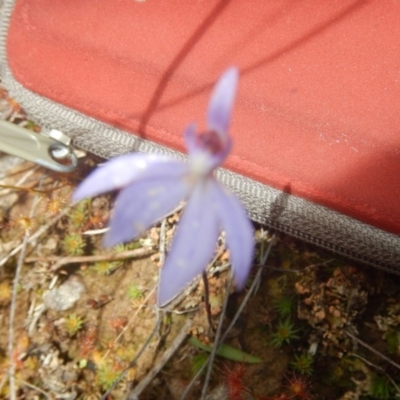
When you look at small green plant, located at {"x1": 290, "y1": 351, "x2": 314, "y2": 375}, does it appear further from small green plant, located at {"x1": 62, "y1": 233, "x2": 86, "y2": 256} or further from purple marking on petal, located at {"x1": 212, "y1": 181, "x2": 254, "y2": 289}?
purple marking on petal, located at {"x1": 212, "y1": 181, "x2": 254, "y2": 289}

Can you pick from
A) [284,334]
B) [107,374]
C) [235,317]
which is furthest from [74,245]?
[284,334]

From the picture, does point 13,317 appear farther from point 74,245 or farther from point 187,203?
point 187,203

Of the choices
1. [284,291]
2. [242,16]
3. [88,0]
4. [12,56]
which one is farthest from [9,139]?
[284,291]

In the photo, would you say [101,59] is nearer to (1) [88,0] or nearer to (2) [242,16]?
(1) [88,0]

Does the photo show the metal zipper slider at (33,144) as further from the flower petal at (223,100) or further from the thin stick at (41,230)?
the flower petal at (223,100)

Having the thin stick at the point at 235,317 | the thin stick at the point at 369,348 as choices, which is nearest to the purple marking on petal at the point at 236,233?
the thin stick at the point at 235,317
